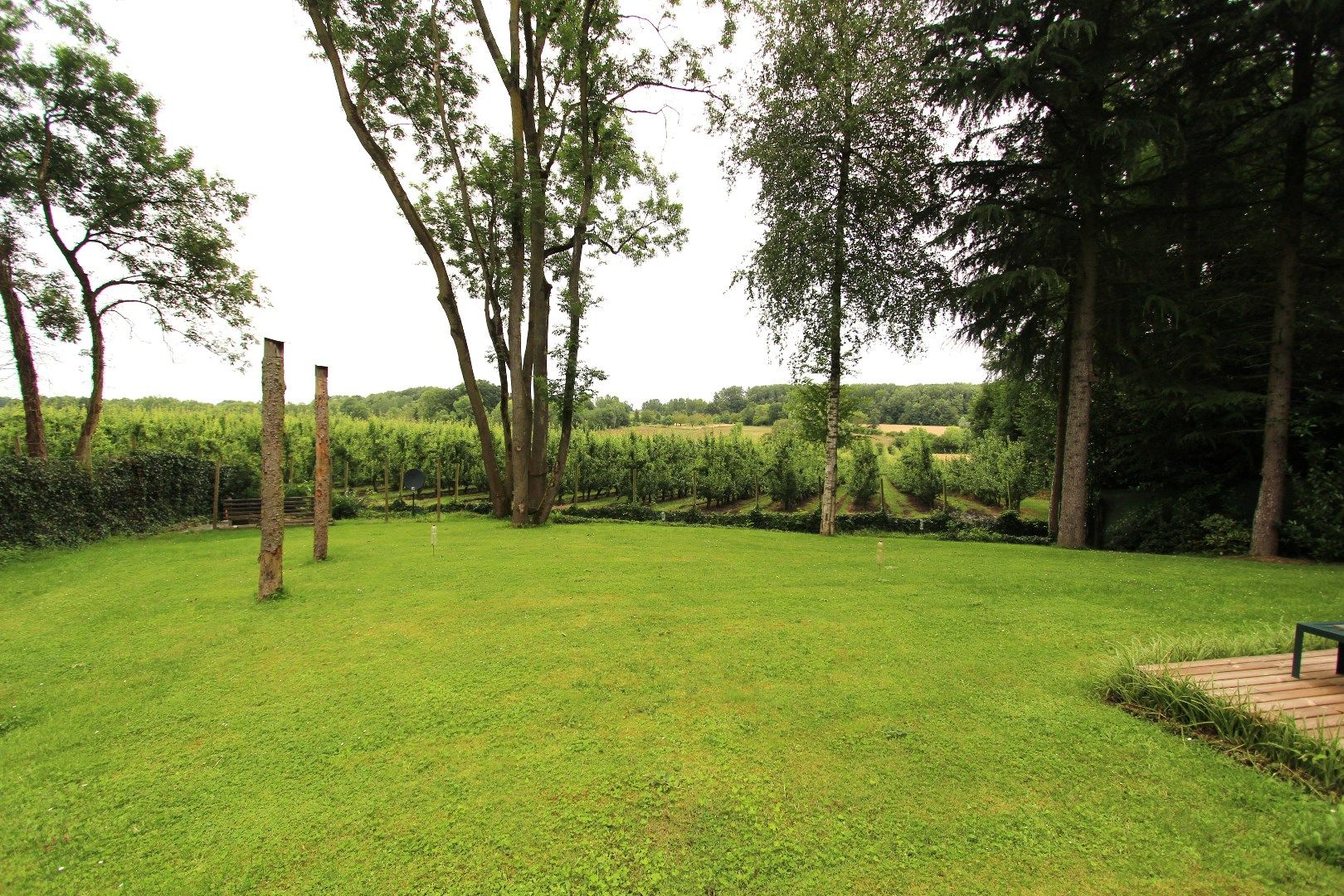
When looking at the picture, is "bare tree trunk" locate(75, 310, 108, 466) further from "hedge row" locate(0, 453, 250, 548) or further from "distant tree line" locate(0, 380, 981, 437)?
"distant tree line" locate(0, 380, 981, 437)

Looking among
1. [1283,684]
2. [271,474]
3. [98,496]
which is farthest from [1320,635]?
[98,496]

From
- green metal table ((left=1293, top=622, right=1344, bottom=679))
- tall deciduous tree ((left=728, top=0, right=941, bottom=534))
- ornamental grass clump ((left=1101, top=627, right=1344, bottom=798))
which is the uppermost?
tall deciduous tree ((left=728, top=0, right=941, bottom=534))

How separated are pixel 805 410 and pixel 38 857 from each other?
20226 mm

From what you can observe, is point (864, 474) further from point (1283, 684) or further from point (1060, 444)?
point (1283, 684)

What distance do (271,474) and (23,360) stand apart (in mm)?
13519

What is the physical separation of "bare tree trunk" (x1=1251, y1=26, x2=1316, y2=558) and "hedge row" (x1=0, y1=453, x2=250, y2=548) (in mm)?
24207

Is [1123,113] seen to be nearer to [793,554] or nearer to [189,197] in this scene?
[793,554]

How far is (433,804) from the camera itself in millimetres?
2566

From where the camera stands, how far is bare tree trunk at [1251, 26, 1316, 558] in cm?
899

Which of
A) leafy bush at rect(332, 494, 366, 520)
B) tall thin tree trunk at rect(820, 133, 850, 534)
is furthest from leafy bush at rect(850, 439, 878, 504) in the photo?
leafy bush at rect(332, 494, 366, 520)

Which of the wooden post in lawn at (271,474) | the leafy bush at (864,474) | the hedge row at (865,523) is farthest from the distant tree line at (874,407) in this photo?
the wooden post in lawn at (271,474)

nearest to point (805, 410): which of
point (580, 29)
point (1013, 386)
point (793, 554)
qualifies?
point (1013, 386)

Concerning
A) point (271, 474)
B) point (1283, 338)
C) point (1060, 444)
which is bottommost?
point (271, 474)

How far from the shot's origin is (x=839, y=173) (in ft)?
42.7
